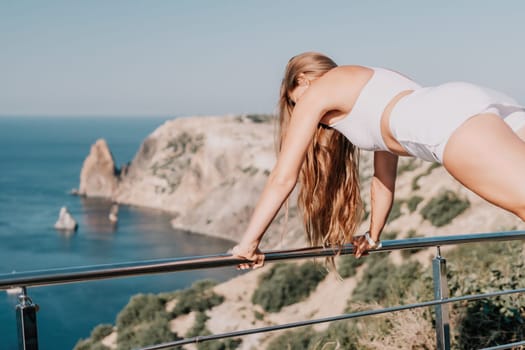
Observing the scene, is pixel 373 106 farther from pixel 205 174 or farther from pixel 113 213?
pixel 113 213

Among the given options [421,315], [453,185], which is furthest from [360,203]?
[453,185]

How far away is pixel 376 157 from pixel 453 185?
2594 centimetres

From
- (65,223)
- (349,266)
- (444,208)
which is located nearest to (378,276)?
(349,266)

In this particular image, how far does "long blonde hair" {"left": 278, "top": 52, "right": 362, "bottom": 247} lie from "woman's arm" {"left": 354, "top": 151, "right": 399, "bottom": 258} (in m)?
0.12

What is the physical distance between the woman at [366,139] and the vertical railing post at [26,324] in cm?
59

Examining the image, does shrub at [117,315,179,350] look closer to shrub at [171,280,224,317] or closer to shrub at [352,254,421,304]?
shrub at [171,280,224,317]

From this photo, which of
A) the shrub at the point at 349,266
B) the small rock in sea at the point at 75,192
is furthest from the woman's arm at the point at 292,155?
the small rock in sea at the point at 75,192

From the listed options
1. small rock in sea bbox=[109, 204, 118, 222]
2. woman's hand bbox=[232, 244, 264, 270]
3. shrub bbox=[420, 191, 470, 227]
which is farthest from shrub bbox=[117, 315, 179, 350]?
small rock in sea bbox=[109, 204, 118, 222]

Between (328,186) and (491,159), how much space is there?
0.66 m

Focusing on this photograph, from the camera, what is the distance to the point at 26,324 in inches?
67.9

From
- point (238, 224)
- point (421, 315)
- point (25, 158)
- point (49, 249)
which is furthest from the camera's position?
point (25, 158)

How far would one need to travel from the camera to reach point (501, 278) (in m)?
5.00

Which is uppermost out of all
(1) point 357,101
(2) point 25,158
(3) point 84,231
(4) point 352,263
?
(2) point 25,158

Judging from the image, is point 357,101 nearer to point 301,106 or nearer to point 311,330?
point 301,106
